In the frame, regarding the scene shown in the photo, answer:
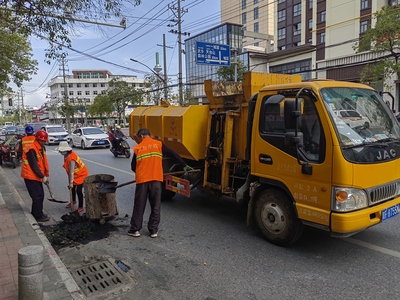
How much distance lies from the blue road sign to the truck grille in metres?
13.3

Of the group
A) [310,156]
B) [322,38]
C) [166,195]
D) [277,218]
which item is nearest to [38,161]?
[166,195]

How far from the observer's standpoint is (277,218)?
14.3 feet

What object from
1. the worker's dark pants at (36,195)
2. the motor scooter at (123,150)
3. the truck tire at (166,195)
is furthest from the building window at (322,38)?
the worker's dark pants at (36,195)

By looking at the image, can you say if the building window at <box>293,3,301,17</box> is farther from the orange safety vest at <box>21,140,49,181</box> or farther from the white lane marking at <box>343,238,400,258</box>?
the white lane marking at <box>343,238,400,258</box>

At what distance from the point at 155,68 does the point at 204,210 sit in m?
25.3

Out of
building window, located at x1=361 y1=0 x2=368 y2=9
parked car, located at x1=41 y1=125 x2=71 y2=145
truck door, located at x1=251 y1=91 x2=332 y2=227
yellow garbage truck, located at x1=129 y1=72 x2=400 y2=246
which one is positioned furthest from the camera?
building window, located at x1=361 y1=0 x2=368 y2=9

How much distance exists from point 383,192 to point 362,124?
851 millimetres

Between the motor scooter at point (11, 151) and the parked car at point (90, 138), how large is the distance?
634cm

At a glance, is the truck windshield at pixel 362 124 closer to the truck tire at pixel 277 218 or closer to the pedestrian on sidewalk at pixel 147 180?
the truck tire at pixel 277 218

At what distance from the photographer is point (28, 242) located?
446 centimetres

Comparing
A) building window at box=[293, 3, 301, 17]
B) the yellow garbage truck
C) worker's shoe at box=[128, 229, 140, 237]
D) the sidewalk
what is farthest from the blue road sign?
building window at box=[293, 3, 301, 17]

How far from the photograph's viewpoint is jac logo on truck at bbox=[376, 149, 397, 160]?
3.81m

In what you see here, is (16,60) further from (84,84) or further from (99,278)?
(84,84)

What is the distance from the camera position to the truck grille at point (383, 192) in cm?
377
